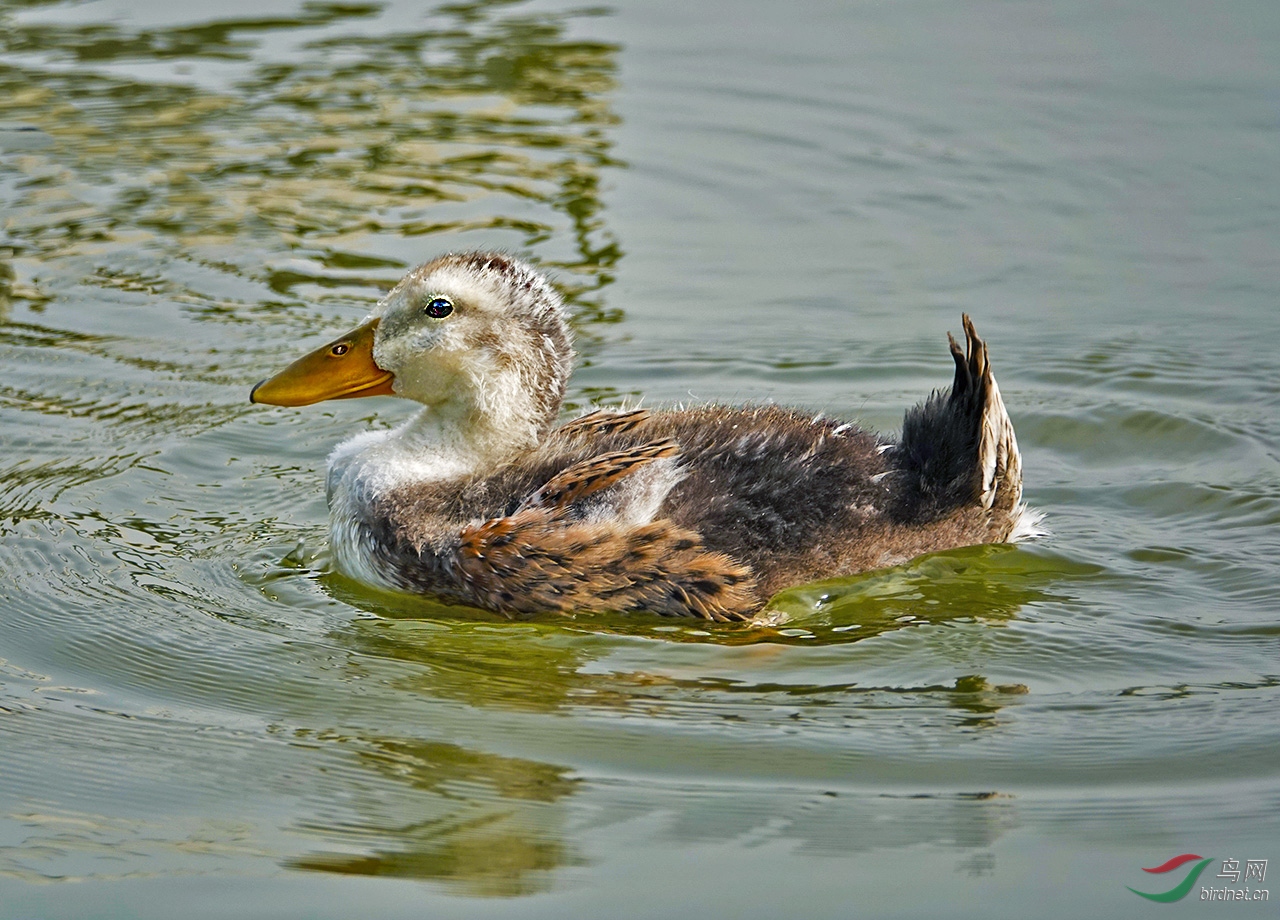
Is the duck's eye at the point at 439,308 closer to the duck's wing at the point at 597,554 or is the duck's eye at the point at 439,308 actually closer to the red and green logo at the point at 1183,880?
the duck's wing at the point at 597,554

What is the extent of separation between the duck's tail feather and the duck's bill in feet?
6.83

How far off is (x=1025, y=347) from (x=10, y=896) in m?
5.94

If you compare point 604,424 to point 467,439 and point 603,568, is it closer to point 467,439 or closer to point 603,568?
point 467,439

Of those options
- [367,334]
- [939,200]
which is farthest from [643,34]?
[367,334]

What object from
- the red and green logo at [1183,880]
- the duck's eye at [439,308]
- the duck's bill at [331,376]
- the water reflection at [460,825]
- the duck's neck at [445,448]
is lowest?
the water reflection at [460,825]

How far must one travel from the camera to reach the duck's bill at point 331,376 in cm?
672

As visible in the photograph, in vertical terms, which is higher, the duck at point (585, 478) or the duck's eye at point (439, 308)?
the duck's eye at point (439, 308)

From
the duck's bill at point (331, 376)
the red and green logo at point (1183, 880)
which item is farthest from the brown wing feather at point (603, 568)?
the red and green logo at point (1183, 880)

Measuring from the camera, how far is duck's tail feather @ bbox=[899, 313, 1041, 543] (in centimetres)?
627

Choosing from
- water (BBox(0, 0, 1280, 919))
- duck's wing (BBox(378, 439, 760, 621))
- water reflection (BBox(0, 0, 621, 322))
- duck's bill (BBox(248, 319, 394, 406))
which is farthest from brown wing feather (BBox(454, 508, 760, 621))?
water reflection (BBox(0, 0, 621, 322))

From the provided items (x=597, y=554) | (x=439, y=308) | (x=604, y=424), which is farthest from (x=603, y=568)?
(x=439, y=308)

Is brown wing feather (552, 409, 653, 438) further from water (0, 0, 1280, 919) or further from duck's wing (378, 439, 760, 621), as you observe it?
water (0, 0, 1280, 919)

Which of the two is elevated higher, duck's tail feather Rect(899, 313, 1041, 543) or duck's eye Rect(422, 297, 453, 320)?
duck's eye Rect(422, 297, 453, 320)

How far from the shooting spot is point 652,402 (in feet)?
27.5
